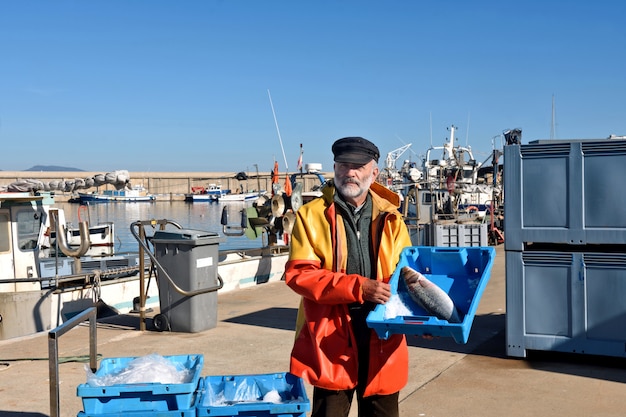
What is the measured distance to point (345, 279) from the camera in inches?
139

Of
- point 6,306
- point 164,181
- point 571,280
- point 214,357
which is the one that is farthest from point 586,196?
point 164,181

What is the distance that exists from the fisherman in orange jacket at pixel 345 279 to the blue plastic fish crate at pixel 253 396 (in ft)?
0.30

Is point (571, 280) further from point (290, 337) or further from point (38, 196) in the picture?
point (38, 196)

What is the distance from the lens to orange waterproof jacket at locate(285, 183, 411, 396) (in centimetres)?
362

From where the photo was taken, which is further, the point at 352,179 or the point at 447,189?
the point at 447,189

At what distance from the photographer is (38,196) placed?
12.0m

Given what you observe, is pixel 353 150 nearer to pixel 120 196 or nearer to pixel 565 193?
pixel 565 193

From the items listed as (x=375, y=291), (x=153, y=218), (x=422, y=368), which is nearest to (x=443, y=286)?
(x=375, y=291)

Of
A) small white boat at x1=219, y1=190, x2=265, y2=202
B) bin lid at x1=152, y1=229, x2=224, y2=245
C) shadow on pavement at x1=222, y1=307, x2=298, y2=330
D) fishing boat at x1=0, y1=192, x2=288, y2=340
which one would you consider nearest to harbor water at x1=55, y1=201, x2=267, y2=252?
small white boat at x1=219, y1=190, x2=265, y2=202

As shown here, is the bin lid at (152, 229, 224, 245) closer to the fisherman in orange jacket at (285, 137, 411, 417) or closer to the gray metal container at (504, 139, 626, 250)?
the gray metal container at (504, 139, 626, 250)

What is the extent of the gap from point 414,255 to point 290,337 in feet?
16.2

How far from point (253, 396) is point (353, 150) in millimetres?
1330

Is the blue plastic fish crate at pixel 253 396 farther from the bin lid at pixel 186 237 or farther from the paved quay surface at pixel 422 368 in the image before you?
the bin lid at pixel 186 237

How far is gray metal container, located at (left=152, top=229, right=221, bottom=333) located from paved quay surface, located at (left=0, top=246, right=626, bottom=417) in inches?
7.9
